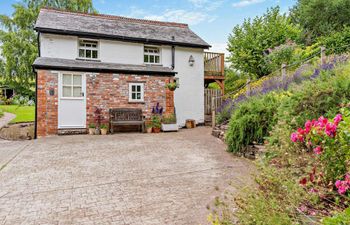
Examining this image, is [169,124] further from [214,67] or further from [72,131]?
[214,67]

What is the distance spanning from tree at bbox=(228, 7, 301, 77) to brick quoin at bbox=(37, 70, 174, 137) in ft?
24.7

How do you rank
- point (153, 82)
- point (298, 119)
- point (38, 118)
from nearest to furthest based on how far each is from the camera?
1. point (298, 119)
2. point (38, 118)
3. point (153, 82)

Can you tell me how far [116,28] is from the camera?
39.8 ft

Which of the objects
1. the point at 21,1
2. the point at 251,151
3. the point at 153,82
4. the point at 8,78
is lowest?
the point at 251,151

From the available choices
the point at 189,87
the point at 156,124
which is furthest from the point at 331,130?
the point at 189,87

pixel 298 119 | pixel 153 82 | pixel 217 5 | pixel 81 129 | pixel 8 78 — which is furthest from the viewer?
pixel 8 78

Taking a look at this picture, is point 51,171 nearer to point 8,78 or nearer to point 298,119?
point 298,119

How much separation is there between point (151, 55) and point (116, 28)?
2.22 m

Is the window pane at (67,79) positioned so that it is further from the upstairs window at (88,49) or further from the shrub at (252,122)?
the shrub at (252,122)

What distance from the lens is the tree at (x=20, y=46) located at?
18234 mm

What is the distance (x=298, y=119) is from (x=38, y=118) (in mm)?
9184

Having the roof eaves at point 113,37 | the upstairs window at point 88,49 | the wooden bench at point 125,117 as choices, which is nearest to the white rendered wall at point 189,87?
the roof eaves at point 113,37

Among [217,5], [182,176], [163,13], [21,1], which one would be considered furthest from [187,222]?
[21,1]

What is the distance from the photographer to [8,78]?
1881 cm
